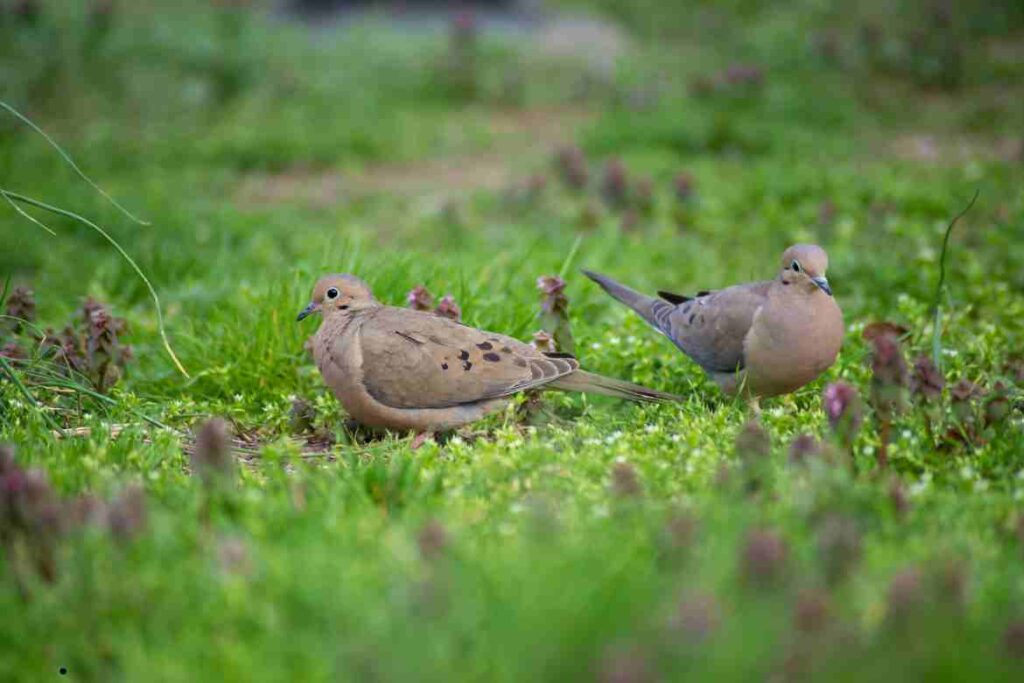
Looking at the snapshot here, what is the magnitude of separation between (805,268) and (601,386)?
2.85 feet

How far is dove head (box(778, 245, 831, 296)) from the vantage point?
4301 mm

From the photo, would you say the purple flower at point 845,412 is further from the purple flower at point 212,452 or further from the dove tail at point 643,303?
the purple flower at point 212,452

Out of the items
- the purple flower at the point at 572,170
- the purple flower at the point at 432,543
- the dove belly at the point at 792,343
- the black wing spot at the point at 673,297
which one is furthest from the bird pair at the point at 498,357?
the purple flower at the point at 572,170

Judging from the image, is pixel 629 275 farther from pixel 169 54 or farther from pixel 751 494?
pixel 169 54

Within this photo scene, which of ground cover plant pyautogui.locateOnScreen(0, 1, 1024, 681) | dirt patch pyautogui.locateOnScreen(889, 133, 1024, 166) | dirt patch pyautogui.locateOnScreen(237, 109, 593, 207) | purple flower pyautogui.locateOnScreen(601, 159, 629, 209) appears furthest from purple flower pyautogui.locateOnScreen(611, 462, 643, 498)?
dirt patch pyautogui.locateOnScreen(889, 133, 1024, 166)

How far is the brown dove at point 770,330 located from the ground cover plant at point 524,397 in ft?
0.53

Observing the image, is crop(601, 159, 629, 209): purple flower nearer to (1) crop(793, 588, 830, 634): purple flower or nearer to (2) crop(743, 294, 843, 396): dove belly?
(2) crop(743, 294, 843, 396): dove belly

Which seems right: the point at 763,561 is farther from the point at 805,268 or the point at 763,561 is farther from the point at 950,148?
the point at 950,148

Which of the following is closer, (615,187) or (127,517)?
(127,517)

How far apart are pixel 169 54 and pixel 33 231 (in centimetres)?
444

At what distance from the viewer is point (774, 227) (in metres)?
7.40

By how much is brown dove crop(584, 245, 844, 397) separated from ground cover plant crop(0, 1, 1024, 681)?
16 cm

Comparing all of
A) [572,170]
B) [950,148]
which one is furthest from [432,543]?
[950,148]

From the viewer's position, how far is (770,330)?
4320mm
